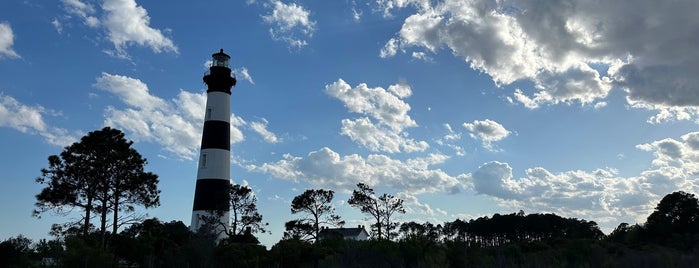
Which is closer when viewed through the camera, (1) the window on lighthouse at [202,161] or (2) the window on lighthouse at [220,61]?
(1) the window on lighthouse at [202,161]

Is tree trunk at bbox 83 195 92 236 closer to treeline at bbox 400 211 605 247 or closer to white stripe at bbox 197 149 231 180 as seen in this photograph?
white stripe at bbox 197 149 231 180

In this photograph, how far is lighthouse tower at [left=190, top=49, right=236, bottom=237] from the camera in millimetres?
40625

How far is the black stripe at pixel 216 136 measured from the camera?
41.2 meters

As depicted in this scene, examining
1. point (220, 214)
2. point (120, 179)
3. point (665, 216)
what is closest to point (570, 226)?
point (665, 216)

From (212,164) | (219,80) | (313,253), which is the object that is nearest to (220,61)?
(219,80)

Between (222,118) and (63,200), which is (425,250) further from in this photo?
(222,118)

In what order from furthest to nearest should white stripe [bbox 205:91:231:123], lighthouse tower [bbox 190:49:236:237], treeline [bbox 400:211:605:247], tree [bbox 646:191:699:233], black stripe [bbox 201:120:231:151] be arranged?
treeline [bbox 400:211:605:247] → tree [bbox 646:191:699:233] → white stripe [bbox 205:91:231:123] → black stripe [bbox 201:120:231:151] → lighthouse tower [bbox 190:49:236:237]

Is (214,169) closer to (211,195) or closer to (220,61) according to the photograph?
(211,195)

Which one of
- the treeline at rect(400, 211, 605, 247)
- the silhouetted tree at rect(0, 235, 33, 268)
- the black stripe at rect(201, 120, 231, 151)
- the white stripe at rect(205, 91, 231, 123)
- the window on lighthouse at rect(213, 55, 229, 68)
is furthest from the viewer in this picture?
the treeline at rect(400, 211, 605, 247)

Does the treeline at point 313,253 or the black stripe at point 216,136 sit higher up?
the black stripe at point 216,136

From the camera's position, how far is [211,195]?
134ft

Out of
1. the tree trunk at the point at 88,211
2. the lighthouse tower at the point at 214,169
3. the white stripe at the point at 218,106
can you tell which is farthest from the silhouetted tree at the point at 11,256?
the white stripe at the point at 218,106

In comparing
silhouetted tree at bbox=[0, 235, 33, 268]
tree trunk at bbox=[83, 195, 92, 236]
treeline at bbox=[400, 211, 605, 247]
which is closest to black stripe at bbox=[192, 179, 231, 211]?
tree trunk at bbox=[83, 195, 92, 236]

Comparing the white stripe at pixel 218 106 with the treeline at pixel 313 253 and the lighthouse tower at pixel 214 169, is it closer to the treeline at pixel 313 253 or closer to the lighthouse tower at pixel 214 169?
the lighthouse tower at pixel 214 169
